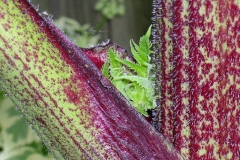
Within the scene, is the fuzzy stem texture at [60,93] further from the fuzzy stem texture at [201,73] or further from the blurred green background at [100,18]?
the blurred green background at [100,18]

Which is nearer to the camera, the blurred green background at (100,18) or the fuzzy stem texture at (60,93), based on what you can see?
the fuzzy stem texture at (60,93)

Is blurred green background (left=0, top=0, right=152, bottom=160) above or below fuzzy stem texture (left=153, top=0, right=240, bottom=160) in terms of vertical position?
above

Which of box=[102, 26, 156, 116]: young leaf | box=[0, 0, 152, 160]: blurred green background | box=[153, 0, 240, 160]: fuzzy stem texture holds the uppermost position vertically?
box=[0, 0, 152, 160]: blurred green background

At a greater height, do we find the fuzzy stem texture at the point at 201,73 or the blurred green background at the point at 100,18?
the blurred green background at the point at 100,18

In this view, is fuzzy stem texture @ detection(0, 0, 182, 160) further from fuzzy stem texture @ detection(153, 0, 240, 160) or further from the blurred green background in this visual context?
the blurred green background

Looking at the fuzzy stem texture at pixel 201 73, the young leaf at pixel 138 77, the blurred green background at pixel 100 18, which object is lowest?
the fuzzy stem texture at pixel 201 73

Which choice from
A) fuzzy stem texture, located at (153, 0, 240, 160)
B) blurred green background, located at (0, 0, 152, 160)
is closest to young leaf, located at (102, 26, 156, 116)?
fuzzy stem texture, located at (153, 0, 240, 160)

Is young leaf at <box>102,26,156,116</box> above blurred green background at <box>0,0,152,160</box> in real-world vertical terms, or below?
below

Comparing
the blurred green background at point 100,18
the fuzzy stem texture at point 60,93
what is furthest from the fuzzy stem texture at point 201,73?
the blurred green background at point 100,18

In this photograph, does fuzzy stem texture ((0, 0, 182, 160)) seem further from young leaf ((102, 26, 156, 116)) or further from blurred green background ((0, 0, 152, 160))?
blurred green background ((0, 0, 152, 160))

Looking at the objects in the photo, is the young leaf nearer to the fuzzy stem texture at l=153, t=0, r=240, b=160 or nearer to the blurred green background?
the fuzzy stem texture at l=153, t=0, r=240, b=160

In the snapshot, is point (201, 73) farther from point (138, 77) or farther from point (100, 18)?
point (100, 18)

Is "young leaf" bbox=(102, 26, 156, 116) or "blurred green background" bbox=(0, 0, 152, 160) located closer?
"young leaf" bbox=(102, 26, 156, 116)

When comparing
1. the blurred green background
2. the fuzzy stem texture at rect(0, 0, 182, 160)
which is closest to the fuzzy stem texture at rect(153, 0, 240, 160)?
the fuzzy stem texture at rect(0, 0, 182, 160)
